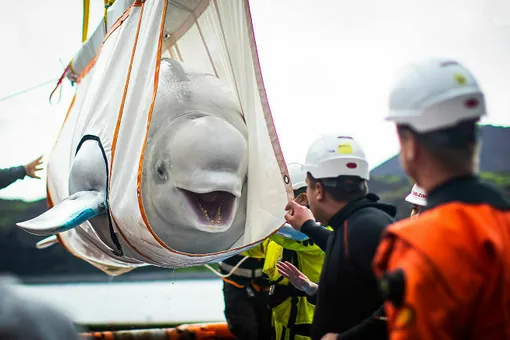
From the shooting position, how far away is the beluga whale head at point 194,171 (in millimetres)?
3359

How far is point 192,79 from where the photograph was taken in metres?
3.74

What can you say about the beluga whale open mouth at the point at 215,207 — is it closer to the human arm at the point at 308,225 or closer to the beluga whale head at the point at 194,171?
the beluga whale head at the point at 194,171

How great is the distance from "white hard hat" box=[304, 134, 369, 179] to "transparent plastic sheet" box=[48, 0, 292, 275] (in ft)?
2.59

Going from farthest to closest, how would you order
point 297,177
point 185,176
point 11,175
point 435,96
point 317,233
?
point 11,175, point 297,177, point 185,176, point 317,233, point 435,96

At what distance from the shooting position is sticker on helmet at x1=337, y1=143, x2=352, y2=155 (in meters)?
2.64

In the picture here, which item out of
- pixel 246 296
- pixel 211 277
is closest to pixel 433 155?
pixel 246 296

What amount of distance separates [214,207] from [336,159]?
3.48 ft

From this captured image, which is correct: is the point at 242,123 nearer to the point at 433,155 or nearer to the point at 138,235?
the point at 138,235

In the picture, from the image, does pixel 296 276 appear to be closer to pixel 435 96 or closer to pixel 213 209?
pixel 213 209

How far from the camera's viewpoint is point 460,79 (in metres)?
1.61

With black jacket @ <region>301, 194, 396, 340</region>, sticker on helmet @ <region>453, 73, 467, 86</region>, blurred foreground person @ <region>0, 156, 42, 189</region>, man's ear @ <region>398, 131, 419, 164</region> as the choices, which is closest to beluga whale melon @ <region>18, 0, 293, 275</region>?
black jacket @ <region>301, 194, 396, 340</region>

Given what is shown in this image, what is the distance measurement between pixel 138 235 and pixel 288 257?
1.17 meters

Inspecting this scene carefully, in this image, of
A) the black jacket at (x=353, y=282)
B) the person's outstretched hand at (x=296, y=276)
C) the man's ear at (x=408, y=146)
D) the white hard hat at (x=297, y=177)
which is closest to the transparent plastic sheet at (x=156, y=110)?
the person's outstretched hand at (x=296, y=276)

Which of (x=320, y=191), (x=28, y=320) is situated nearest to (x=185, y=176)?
(x=320, y=191)
